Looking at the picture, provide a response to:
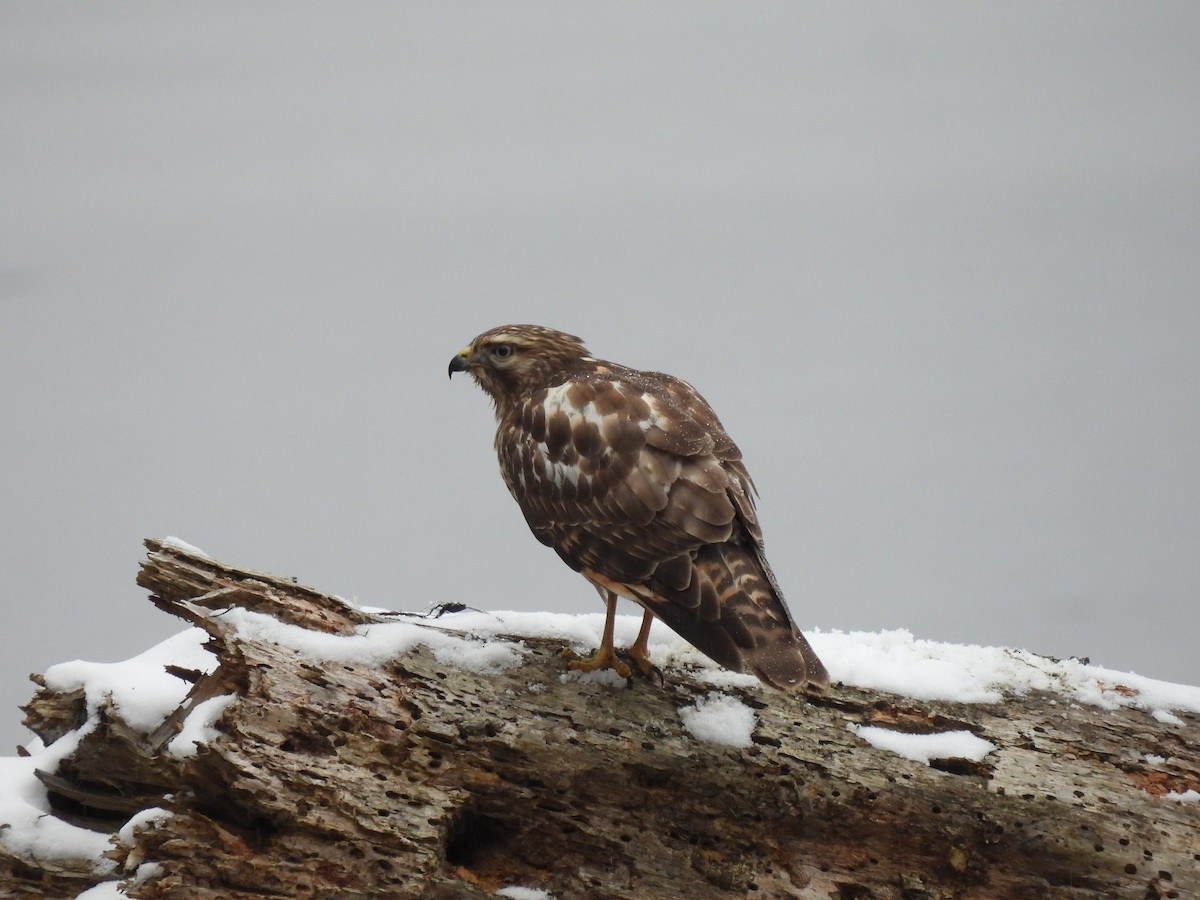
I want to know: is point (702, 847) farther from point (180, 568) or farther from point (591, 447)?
point (180, 568)

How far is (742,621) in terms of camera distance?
415 centimetres

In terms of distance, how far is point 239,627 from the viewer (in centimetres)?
445

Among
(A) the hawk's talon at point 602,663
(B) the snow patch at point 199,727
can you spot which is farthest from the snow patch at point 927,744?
(B) the snow patch at point 199,727

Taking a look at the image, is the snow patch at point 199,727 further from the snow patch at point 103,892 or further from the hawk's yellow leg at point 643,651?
the hawk's yellow leg at point 643,651

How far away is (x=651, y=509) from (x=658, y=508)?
0.03 m

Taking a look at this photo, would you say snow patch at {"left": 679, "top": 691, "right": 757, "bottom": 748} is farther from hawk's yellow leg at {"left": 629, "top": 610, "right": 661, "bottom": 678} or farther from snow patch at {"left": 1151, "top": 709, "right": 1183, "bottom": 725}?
snow patch at {"left": 1151, "top": 709, "right": 1183, "bottom": 725}

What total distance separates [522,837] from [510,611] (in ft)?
4.34

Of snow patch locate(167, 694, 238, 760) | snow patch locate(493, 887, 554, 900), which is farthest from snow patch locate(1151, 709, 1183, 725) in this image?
snow patch locate(167, 694, 238, 760)

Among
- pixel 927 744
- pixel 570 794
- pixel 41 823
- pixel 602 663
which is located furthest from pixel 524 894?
pixel 41 823

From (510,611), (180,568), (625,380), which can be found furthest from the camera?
(510,611)

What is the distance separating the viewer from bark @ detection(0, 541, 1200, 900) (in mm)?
3998

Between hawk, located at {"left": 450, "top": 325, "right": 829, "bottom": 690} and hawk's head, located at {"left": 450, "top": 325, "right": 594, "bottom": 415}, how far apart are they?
0.13ft

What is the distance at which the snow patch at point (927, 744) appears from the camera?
4508 millimetres

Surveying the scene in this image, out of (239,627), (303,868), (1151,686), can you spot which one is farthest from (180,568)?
(1151,686)
